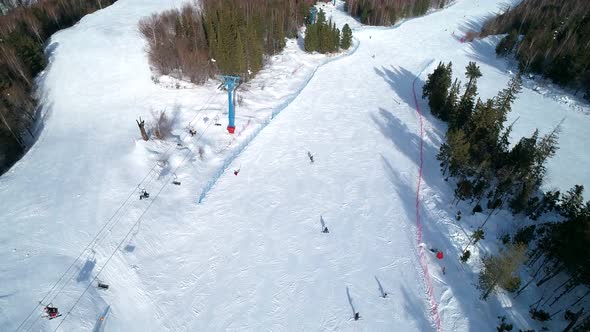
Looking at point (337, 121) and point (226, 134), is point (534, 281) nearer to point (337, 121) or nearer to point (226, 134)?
point (337, 121)

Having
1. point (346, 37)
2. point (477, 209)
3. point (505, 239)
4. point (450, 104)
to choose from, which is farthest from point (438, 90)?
point (346, 37)

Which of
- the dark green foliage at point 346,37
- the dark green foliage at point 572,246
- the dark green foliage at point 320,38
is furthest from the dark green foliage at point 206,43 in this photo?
the dark green foliage at point 572,246

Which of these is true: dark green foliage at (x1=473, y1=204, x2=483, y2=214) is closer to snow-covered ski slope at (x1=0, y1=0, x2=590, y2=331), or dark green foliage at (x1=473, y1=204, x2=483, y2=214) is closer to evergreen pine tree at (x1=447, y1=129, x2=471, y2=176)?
snow-covered ski slope at (x1=0, y1=0, x2=590, y2=331)

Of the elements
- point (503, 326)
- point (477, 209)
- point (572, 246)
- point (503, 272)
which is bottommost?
point (503, 326)

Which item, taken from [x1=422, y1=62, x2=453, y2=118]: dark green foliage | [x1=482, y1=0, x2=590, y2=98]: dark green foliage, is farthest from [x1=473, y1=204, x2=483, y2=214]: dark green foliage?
[x1=482, y1=0, x2=590, y2=98]: dark green foliage

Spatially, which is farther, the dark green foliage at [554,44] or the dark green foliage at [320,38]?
the dark green foliage at [320,38]

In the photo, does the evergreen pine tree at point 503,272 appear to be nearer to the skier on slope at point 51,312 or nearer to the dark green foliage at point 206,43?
the skier on slope at point 51,312

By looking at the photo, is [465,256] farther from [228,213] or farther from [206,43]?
[206,43]
